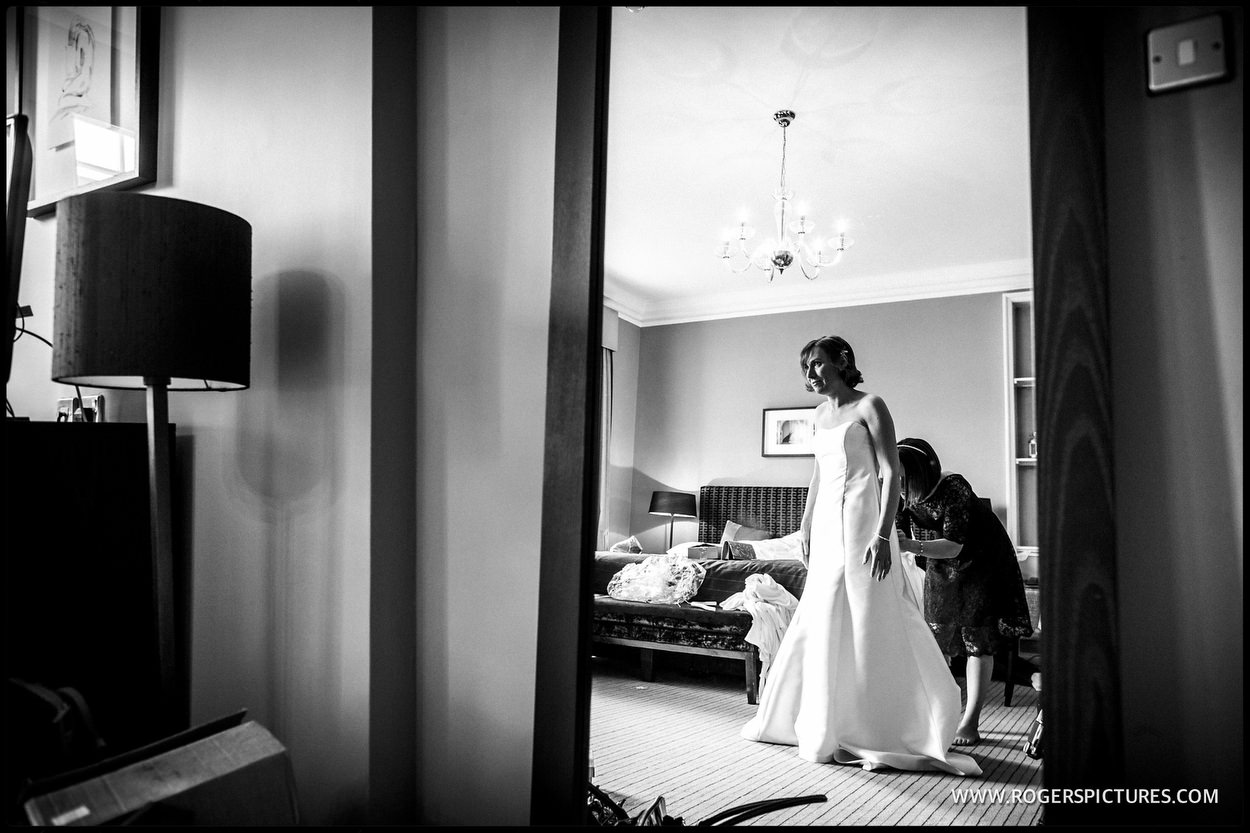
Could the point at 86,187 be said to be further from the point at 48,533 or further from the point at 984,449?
the point at 984,449

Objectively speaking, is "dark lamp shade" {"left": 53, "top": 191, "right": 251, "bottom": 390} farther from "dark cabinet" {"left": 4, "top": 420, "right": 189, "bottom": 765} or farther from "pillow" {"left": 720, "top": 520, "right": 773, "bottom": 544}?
"pillow" {"left": 720, "top": 520, "right": 773, "bottom": 544}

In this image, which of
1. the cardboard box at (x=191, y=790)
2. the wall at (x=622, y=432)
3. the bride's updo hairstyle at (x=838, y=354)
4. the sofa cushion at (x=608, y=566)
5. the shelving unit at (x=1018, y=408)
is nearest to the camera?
the cardboard box at (x=191, y=790)

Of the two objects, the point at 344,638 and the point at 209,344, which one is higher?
the point at 209,344

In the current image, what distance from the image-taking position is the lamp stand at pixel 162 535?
1.60 m

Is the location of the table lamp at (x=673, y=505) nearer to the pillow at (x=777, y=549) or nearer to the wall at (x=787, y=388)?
the wall at (x=787, y=388)

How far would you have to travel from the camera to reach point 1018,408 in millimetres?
5398

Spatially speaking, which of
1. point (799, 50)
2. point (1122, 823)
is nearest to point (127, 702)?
point (1122, 823)

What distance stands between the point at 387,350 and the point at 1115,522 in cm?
137

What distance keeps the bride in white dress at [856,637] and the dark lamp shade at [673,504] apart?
3.14 metres

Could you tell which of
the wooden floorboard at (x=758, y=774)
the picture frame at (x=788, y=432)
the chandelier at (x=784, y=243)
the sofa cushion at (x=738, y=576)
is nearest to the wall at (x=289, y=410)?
the wooden floorboard at (x=758, y=774)

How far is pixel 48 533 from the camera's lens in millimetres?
1555

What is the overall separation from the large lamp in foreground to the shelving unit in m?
4.97

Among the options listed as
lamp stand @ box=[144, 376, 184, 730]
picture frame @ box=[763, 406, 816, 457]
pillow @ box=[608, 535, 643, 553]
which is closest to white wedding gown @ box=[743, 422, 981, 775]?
lamp stand @ box=[144, 376, 184, 730]

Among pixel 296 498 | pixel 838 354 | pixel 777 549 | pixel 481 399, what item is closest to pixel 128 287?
pixel 296 498
